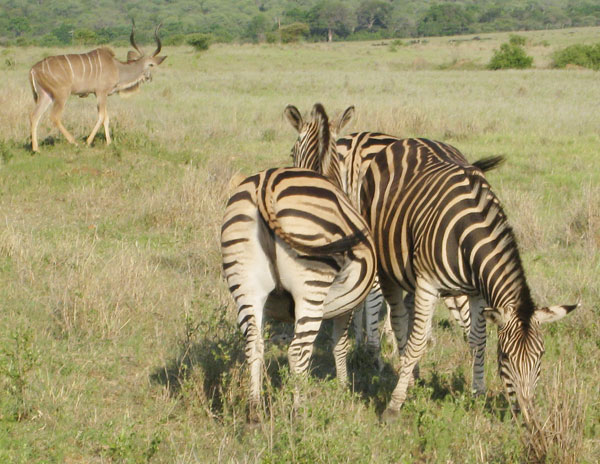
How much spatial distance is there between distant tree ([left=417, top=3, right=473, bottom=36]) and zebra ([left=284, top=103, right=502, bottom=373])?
9479cm

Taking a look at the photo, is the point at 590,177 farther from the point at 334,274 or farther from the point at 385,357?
the point at 334,274

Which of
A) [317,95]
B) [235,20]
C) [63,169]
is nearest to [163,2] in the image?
[235,20]

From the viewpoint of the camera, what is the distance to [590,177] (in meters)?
11.0

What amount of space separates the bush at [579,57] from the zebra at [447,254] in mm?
34589

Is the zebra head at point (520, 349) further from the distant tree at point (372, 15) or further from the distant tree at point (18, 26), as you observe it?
the distant tree at point (372, 15)

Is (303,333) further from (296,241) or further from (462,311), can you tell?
(462,311)

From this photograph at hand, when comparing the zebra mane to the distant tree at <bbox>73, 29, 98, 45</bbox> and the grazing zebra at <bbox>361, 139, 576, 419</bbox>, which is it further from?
the distant tree at <bbox>73, 29, 98, 45</bbox>

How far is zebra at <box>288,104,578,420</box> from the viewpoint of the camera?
380 centimetres

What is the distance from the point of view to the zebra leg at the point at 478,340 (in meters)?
4.89

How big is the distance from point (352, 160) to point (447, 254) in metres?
2.14

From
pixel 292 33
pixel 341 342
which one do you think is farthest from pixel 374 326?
pixel 292 33

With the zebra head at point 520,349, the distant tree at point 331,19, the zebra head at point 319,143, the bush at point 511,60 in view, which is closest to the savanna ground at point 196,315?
the zebra head at point 520,349

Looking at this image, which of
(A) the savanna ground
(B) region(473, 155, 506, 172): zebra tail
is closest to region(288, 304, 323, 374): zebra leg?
(A) the savanna ground

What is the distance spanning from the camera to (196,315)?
19.6 feet
